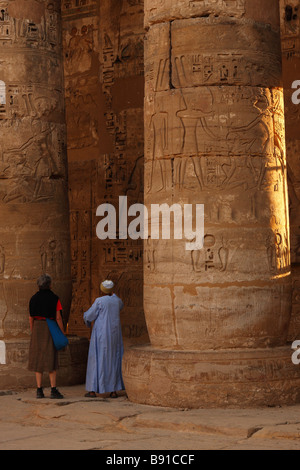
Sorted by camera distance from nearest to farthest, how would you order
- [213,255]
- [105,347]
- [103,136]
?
[213,255], [105,347], [103,136]

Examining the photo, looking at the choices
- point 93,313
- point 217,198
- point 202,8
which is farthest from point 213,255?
point 202,8

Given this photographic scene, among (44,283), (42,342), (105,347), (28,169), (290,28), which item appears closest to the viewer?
(42,342)

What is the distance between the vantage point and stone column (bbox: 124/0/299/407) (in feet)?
28.2

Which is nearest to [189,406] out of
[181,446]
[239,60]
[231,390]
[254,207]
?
[231,390]

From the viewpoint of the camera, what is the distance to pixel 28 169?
10742 millimetres

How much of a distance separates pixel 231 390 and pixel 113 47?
27.1 feet

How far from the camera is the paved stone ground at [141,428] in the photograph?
23.3ft

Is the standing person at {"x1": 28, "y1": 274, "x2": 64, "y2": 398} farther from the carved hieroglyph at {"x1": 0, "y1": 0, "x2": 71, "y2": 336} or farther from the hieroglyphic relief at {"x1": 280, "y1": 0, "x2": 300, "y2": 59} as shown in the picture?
the hieroglyphic relief at {"x1": 280, "y1": 0, "x2": 300, "y2": 59}

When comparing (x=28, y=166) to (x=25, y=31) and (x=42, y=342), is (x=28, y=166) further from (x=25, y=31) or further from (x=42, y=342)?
(x=42, y=342)

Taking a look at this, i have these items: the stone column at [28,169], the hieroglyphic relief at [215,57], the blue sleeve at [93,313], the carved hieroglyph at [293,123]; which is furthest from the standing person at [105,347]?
the carved hieroglyph at [293,123]

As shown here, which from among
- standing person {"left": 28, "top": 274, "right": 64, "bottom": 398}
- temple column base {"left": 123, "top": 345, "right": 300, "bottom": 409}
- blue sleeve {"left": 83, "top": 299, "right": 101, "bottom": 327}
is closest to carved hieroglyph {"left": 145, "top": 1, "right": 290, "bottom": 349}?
temple column base {"left": 123, "top": 345, "right": 300, "bottom": 409}

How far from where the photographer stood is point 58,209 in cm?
1091

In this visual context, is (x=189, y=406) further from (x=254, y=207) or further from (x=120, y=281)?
(x=120, y=281)

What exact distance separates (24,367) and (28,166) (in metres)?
2.43
